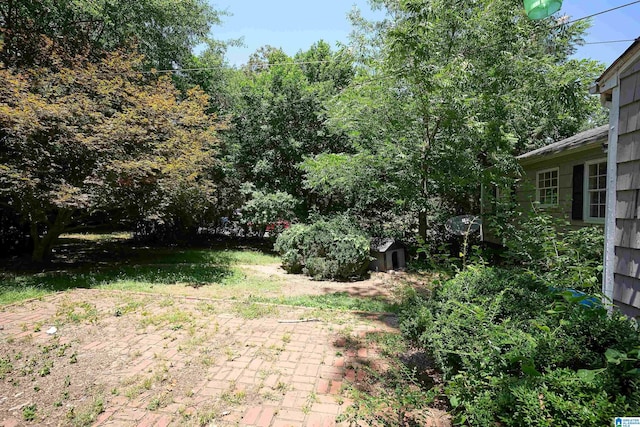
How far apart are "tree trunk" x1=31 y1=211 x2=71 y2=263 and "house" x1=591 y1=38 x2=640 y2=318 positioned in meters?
9.14

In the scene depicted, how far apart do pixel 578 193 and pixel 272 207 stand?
775 cm

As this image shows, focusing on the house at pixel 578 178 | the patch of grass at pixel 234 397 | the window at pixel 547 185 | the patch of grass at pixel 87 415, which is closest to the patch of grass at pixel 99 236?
the patch of grass at pixel 87 415

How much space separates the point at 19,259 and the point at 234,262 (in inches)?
194

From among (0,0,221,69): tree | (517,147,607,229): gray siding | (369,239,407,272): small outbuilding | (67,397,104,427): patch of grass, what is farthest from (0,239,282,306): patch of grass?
(517,147,607,229): gray siding

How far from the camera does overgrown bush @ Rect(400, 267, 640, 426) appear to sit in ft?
4.93

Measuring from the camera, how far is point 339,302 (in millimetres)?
5406

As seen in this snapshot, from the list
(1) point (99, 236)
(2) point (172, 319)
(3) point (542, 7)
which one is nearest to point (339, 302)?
(2) point (172, 319)

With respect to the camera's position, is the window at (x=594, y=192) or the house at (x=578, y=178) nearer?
the house at (x=578, y=178)

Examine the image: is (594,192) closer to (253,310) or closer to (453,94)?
(453,94)

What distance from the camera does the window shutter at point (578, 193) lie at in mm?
6535

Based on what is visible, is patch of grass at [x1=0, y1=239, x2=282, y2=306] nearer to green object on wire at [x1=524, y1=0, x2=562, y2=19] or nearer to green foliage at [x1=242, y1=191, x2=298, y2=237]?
green foliage at [x1=242, y1=191, x2=298, y2=237]

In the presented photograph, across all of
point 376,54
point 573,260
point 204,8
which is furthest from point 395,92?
point 204,8

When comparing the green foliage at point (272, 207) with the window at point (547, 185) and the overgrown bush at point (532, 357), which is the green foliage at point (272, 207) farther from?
the overgrown bush at point (532, 357)

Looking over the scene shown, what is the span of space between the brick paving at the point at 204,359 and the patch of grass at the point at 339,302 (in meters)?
0.37
